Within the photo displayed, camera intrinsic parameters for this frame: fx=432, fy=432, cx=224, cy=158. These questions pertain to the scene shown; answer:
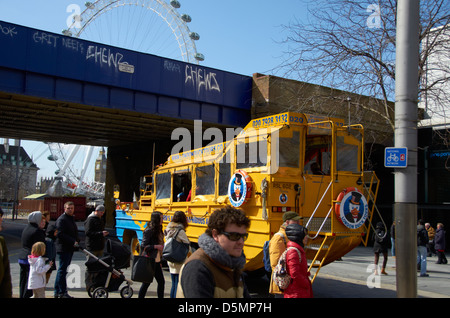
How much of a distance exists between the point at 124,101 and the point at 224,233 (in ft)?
59.9

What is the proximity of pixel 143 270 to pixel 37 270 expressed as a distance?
1.71m

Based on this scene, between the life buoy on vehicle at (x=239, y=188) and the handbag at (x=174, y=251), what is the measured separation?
7.24 ft

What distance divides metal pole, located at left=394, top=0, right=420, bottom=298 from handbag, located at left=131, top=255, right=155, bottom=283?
395 centimetres

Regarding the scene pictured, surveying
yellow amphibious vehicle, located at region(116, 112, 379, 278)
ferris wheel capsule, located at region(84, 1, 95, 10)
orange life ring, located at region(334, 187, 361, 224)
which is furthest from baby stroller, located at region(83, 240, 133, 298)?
ferris wheel capsule, located at region(84, 1, 95, 10)

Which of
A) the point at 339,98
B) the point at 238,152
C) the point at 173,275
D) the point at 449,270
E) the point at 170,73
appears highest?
the point at 170,73

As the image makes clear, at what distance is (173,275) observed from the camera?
22.8ft

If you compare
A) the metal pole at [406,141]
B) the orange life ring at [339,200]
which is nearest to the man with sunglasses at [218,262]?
the metal pole at [406,141]

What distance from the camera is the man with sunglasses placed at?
118 inches

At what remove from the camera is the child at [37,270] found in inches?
277

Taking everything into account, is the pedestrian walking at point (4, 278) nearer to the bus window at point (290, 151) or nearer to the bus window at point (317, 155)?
the bus window at point (290, 151)

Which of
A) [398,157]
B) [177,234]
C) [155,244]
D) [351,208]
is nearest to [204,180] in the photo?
[155,244]
